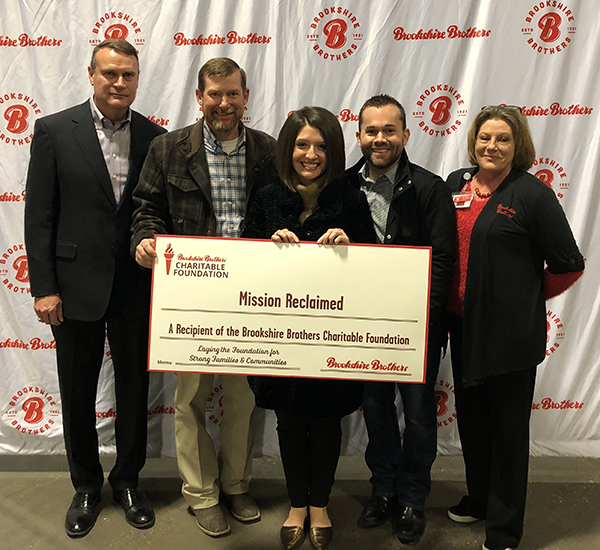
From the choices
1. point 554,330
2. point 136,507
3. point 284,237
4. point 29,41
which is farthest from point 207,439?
point 29,41

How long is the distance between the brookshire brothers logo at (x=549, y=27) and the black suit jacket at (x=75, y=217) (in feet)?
6.17

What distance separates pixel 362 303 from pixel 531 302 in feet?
1.94

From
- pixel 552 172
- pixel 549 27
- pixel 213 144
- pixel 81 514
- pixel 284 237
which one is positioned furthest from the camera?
pixel 552 172

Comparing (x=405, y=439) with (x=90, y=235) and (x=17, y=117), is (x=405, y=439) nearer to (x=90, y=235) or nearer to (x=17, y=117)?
(x=90, y=235)

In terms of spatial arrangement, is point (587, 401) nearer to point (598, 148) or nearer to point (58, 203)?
point (598, 148)

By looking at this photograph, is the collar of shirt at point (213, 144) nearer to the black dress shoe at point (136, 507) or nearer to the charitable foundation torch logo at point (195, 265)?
the charitable foundation torch logo at point (195, 265)

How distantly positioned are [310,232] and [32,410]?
1.95m

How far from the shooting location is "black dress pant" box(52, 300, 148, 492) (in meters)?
1.83

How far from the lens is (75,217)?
173 cm

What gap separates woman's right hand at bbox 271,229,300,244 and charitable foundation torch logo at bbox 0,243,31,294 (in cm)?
161

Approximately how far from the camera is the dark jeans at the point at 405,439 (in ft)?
5.62

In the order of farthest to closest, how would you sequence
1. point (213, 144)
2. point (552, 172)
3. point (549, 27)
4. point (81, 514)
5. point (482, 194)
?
point (552, 172) < point (549, 27) < point (81, 514) < point (213, 144) < point (482, 194)

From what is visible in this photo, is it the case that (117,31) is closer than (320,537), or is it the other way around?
(320,537)

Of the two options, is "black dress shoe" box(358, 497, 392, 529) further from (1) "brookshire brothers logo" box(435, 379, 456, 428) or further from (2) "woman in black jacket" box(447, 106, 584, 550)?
(1) "brookshire brothers logo" box(435, 379, 456, 428)
